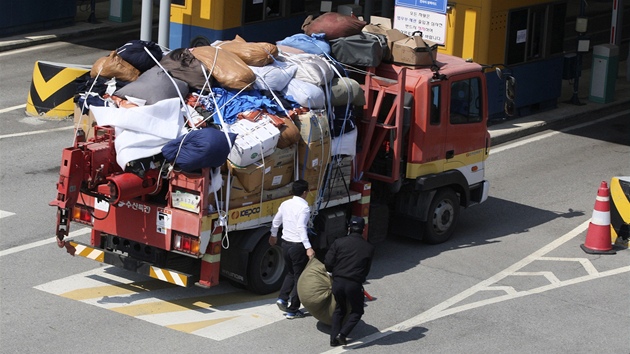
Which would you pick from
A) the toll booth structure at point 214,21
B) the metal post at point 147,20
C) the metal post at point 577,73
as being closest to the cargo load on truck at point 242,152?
the metal post at point 147,20

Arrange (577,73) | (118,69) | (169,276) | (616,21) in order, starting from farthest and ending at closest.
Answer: (616,21)
(577,73)
(118,69)
(169,276)

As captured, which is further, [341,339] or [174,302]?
[174,302]

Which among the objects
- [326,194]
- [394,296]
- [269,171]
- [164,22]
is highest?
[164,22]

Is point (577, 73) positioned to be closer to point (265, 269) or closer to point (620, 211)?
point (620, 211)

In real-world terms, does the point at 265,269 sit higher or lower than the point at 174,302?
higher

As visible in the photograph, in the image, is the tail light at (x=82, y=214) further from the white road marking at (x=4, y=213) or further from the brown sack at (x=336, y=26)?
the brown sack at (x=336, y=26)

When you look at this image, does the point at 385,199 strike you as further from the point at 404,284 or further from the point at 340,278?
the point at 340,278

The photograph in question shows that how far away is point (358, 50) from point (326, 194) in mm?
1946

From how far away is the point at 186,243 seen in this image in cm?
1233

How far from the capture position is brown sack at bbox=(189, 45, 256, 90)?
13008mm

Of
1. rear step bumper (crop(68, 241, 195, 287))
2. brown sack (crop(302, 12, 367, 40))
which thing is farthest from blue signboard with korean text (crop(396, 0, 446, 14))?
rear step bumper (crop(68, 241, 195, 287))

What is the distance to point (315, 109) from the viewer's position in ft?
44.7

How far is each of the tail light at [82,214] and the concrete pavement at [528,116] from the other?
10517 mm

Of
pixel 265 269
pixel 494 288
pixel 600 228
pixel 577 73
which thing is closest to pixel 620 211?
pixel 600 228
